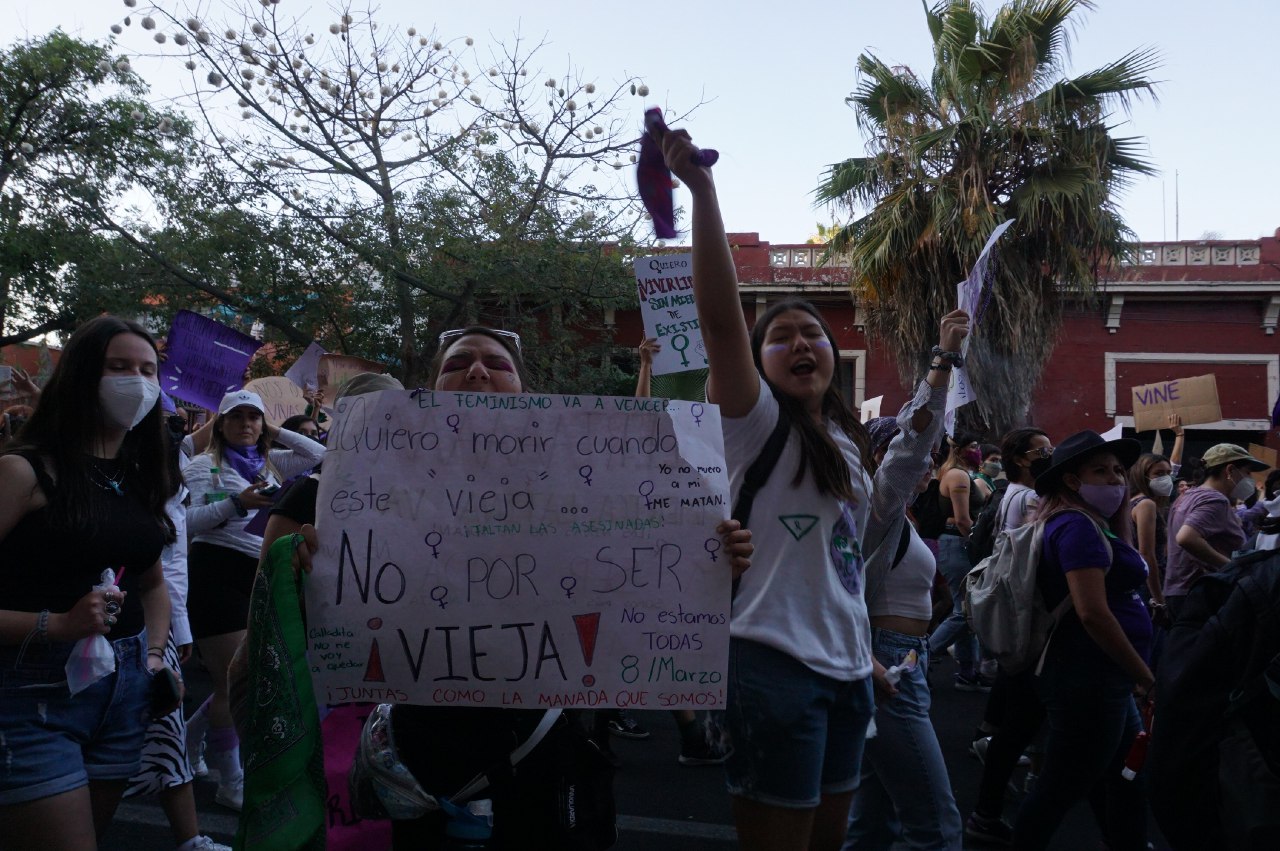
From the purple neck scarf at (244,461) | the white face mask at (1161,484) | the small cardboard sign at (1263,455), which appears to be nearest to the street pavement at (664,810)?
the purple neck scarf at (244,461)

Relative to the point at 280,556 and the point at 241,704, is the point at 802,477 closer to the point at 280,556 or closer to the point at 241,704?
the point at 280,556

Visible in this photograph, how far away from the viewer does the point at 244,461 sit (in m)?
5.16

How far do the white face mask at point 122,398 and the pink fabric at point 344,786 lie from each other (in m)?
1.12

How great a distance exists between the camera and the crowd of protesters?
2.09 metres

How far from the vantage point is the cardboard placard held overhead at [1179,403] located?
11.1 metres

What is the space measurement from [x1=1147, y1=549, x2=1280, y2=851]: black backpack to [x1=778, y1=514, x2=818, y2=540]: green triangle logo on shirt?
0.92 meters

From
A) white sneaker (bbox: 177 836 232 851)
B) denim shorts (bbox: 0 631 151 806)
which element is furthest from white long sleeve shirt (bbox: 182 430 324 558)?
denim shorts (bbox: 0 631 151 806)

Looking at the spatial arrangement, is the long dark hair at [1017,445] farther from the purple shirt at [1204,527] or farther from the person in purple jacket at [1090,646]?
the purple shirt at [1204,527]

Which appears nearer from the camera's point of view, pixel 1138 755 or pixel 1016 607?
pixel 1138 755

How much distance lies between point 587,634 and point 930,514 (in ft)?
20.4

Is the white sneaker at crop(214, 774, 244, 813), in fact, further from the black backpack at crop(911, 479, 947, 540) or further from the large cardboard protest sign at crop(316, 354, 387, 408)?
the black backpack at crop(911, 479, 947, 540)

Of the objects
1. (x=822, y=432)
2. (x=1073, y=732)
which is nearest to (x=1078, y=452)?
(x=1073, y=732)

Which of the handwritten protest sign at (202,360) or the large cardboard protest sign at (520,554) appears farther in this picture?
the handwritten protest sign at (202,360)

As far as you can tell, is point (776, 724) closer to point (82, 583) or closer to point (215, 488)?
point (82, 583)
